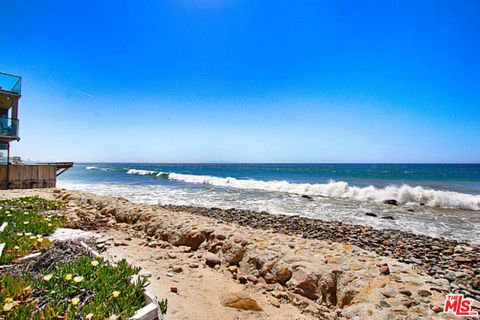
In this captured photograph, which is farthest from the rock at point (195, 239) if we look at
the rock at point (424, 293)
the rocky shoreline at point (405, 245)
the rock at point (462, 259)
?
the rock at point (462, 259)

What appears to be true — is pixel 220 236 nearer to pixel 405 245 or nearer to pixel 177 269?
pixel 177 269

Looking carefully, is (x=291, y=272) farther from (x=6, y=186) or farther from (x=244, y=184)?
(x=244, y=184)

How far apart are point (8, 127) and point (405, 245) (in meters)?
21.4

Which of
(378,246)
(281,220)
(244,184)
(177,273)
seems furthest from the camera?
(244,184)

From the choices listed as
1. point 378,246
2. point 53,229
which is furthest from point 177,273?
point 378,246

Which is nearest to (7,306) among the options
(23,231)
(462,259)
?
(23,231)

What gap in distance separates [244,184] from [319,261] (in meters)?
21.1

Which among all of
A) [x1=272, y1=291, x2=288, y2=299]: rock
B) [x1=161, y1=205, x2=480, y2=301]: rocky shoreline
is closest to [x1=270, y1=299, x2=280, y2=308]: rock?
[x1=272, y1=291, x2=288, y2=299]: rock

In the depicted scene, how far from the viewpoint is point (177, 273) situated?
4.29m

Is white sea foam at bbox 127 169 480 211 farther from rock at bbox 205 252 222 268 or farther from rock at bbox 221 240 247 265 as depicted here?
rock at bbox 205 252 222 268

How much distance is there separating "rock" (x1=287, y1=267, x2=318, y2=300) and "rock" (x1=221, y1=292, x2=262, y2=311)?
780 mm

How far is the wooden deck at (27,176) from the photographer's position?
13782mm

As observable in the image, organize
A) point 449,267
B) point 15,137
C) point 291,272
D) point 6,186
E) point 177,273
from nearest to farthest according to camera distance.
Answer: point 291,272, point 177,273, point 449,267, point 6,186, point 15,137

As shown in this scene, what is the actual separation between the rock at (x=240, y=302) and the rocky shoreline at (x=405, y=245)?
3.23 metres
